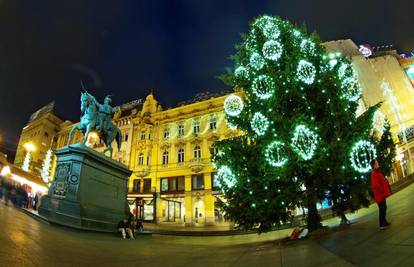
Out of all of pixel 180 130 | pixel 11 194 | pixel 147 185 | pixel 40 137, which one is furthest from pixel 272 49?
pixel 40 137

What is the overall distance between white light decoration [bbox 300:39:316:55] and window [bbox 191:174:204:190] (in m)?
24.1

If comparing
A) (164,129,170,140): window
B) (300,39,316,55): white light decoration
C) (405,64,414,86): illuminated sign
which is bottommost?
(300,39,316,55): white light decoration

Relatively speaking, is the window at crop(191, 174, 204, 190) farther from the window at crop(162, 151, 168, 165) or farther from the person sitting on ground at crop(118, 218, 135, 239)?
the person sitting on ground at crop(118, 218, 135, 239)

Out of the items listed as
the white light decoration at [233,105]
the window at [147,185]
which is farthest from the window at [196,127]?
the white light decoration at [233,105]

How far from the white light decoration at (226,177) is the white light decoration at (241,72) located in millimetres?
4059

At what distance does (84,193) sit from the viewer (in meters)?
11.1

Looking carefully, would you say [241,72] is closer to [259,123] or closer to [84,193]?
[259,123]

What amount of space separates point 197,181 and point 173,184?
3.29 metres

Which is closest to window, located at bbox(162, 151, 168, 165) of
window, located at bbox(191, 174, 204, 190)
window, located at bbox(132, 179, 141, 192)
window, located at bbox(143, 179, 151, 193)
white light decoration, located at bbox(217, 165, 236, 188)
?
window, located at bbox(143, 179, 151, 193)

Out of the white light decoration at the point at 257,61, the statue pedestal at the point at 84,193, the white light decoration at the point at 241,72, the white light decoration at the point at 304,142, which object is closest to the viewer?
the white light decoration at the point at 304,142

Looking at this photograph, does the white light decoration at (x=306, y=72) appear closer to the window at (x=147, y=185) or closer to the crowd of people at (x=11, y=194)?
the crowd of people at (x=11, y=194)

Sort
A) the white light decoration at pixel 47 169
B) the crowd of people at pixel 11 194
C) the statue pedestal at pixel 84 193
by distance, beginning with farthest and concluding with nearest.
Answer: the white light decoration at pixel 47 169 < the crowd of people at pixel 11 194 < the statue pedestal at pixel 84 193

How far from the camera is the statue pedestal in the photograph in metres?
10.2

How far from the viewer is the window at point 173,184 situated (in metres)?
33.3
